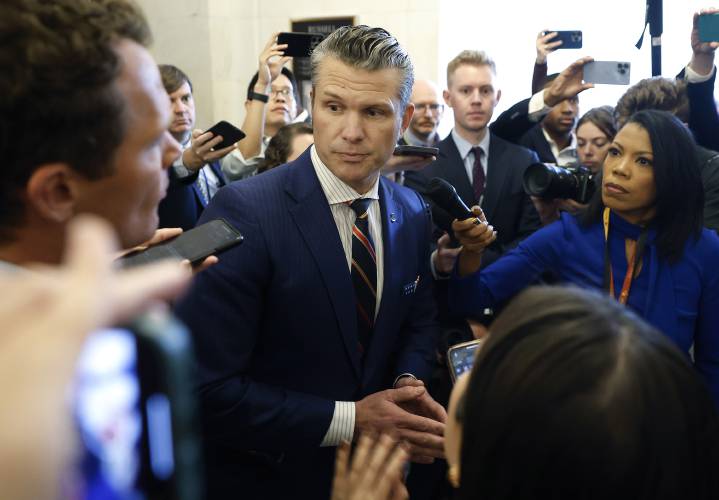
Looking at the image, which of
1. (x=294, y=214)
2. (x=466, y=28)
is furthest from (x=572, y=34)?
(x=294, y=214)

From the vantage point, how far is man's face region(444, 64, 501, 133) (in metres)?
3.13

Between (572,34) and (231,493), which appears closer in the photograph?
(231,493)

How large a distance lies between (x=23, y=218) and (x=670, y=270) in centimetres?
176

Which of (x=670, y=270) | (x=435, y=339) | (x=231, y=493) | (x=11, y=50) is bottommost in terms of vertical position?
(x=231, y=493)

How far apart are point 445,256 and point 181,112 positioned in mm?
1620

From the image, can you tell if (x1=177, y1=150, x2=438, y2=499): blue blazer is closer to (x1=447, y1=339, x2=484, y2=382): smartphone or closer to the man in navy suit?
the man in navy suit

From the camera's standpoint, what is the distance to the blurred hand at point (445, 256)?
2.15 m

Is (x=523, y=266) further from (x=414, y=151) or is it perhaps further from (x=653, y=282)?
(x=414, y=151)

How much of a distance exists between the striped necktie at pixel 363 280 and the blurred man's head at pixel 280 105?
2.40 m

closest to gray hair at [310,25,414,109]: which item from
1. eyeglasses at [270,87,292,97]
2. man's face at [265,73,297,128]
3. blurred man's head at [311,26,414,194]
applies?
blurred man's head at [311,26,414,194]

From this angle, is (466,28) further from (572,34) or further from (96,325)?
(96,325)

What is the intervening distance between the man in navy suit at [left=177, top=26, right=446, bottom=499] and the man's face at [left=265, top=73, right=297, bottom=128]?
231 cm

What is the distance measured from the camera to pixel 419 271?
184cm

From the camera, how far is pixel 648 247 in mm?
2064
